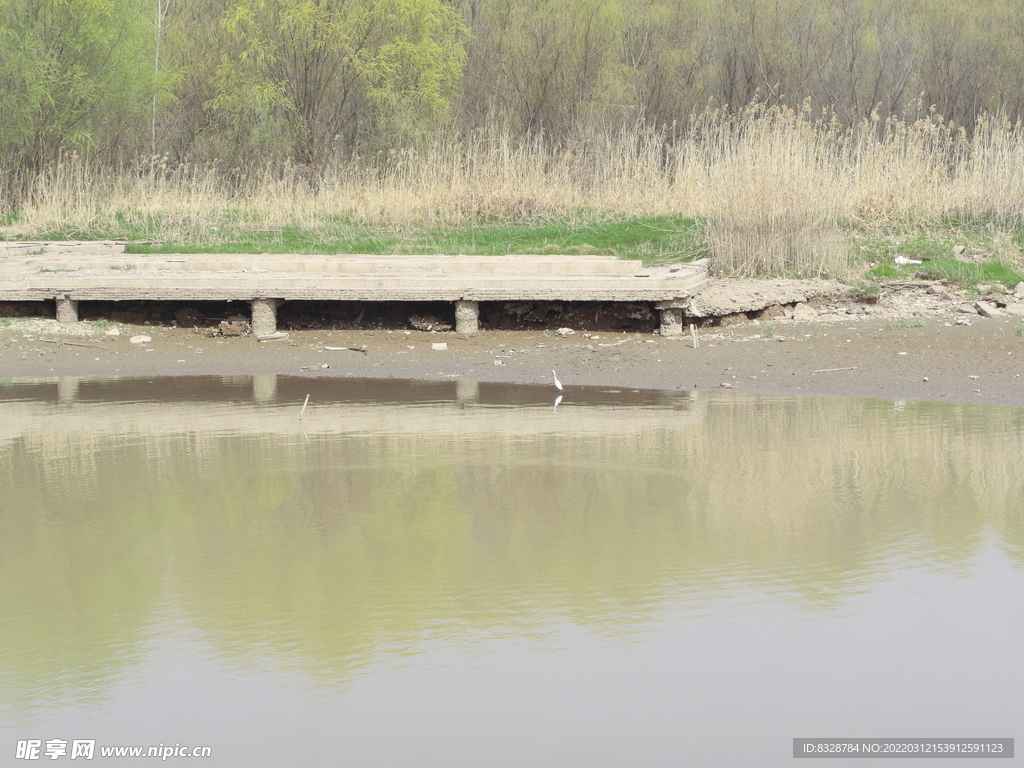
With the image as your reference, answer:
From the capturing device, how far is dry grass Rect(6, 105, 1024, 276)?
11758 mm

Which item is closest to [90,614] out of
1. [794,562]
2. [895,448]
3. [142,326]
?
[794,562]

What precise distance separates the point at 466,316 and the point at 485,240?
329cm

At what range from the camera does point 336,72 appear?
874 inches

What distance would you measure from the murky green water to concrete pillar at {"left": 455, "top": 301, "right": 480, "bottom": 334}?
3.02 meters

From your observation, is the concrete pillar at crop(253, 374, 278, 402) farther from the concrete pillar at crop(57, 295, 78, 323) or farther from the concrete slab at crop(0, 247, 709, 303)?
the concrete pillar at crop(57, 295, 78, 323)

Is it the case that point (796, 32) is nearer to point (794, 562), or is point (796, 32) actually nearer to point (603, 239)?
point (603, 239)

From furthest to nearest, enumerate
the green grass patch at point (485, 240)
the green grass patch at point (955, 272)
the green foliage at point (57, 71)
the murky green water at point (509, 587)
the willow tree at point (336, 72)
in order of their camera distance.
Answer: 1. the willow tree at point (336, 72)
2. the green foliage at point (57, 71)
3. the green grass patch at point (485, 240)
4. the green grass patch at point (955, 272)
5. the murky green water at point (509, 587)

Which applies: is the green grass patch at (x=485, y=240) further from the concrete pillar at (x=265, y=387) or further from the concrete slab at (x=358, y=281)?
the concrete pillar at (x=265, y=387)

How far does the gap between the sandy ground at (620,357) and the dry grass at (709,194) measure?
1.36 m

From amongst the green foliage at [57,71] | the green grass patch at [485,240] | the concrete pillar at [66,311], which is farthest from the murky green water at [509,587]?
the green foliage at [57,71]

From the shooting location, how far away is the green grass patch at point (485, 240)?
13.2m

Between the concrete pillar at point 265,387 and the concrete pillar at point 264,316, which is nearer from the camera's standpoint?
the concrete pillar at point 265,387

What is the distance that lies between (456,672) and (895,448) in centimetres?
406

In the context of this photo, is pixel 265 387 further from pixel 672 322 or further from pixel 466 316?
pixel 672 322
